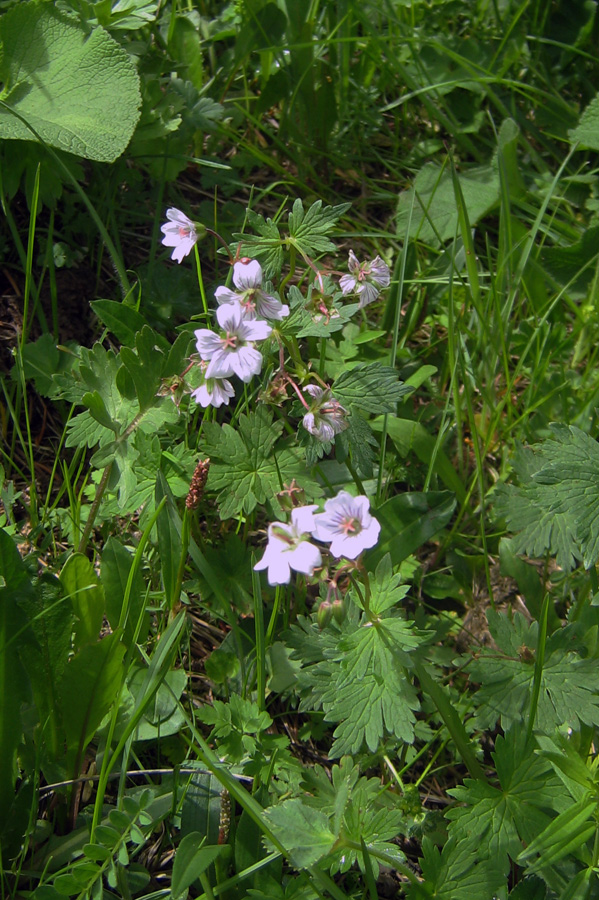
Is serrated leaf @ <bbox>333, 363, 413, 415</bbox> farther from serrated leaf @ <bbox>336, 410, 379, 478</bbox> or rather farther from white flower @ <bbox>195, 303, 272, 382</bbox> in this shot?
white flower @ <bbox>195, 303, 272, 382</bbox>

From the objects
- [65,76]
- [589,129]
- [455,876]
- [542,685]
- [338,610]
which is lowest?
[455,876]

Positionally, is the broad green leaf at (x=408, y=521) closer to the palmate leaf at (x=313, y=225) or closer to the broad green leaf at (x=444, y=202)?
the palmate leaf at (x=313, y=225)

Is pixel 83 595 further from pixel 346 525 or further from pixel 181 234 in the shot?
pixel 181 234

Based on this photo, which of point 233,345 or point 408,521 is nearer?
point 233,345

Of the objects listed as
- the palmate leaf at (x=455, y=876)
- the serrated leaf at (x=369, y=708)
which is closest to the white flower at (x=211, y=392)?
the serrated leaf at (x=369, y=708)

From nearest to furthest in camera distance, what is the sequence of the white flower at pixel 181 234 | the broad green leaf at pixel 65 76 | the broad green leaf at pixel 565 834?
the broad green leaf at pixel 565 834 < the white flower at pixel 181 234 < the broad green leaf at pixel 65 76

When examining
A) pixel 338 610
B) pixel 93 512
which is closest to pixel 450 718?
pixel 338 610
